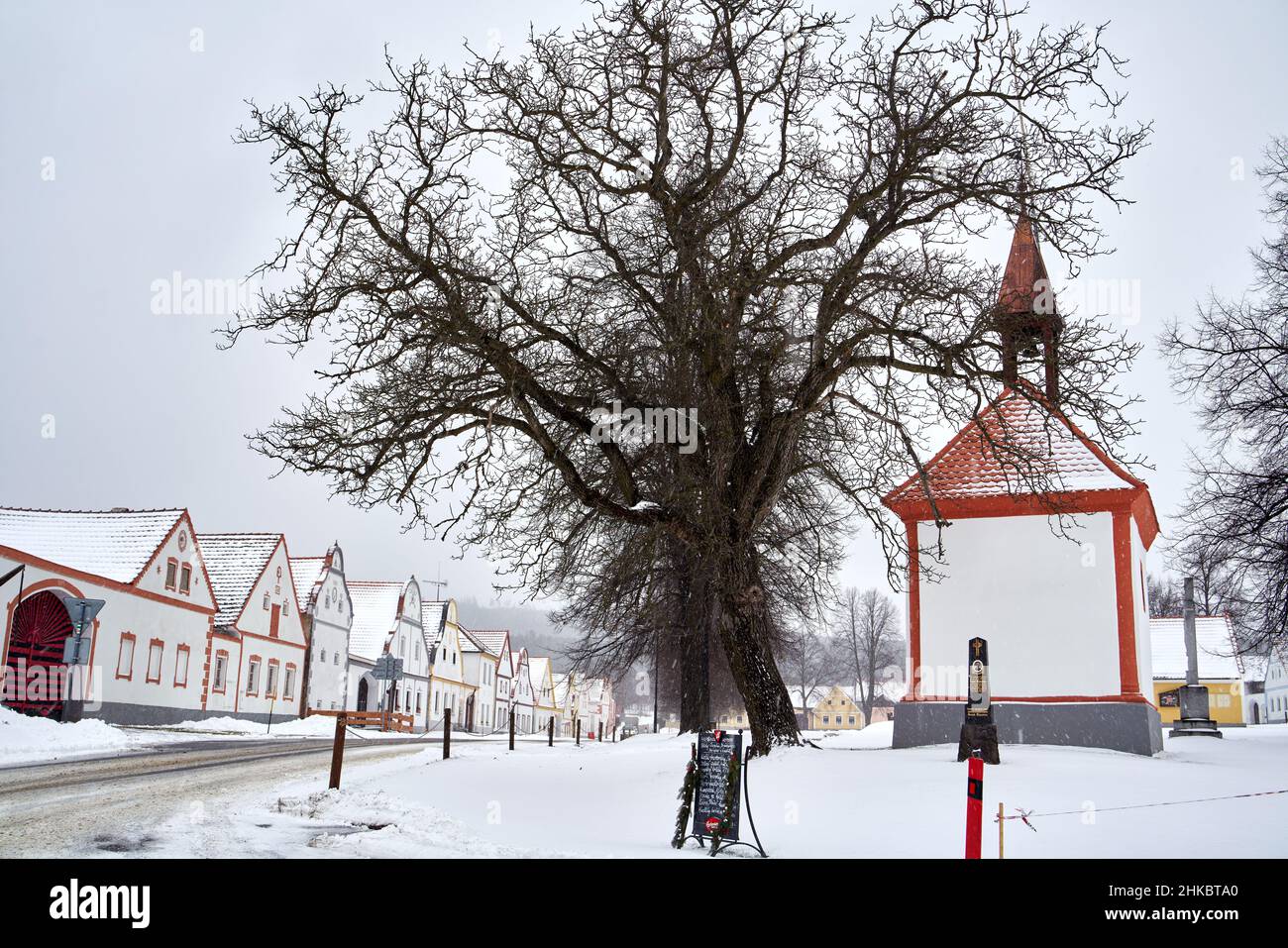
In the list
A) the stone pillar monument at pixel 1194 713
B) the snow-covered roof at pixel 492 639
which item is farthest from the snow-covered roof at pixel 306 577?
the stone pillar monument at pixel 1194 713

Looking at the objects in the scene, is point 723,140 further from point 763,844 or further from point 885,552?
point 763,844

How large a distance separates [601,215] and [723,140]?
7.76 ft

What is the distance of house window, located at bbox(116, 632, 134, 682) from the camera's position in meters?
30.8

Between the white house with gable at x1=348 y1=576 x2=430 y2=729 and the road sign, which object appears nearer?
the road sign

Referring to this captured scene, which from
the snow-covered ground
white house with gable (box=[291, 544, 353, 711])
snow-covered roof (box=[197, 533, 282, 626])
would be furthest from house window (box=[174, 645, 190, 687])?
the snow-covered ground

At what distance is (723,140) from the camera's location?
1566 cm

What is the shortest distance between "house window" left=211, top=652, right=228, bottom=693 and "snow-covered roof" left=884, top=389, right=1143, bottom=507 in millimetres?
29060

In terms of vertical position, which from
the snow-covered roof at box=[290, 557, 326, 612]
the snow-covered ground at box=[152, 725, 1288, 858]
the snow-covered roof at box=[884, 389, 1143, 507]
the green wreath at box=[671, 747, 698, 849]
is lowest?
the snow-covered ground at box=[152, 725, 1288, 858]

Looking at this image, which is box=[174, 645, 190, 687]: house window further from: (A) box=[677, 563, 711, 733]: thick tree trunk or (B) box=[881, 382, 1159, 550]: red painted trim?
(B) box=[881, 382, 1159, 550]: red painted trim

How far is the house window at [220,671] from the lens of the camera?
125 feet

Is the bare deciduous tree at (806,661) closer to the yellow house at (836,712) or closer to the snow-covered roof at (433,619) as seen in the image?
the yellow house at (836,712)

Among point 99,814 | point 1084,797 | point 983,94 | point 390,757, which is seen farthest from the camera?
point 390,757
